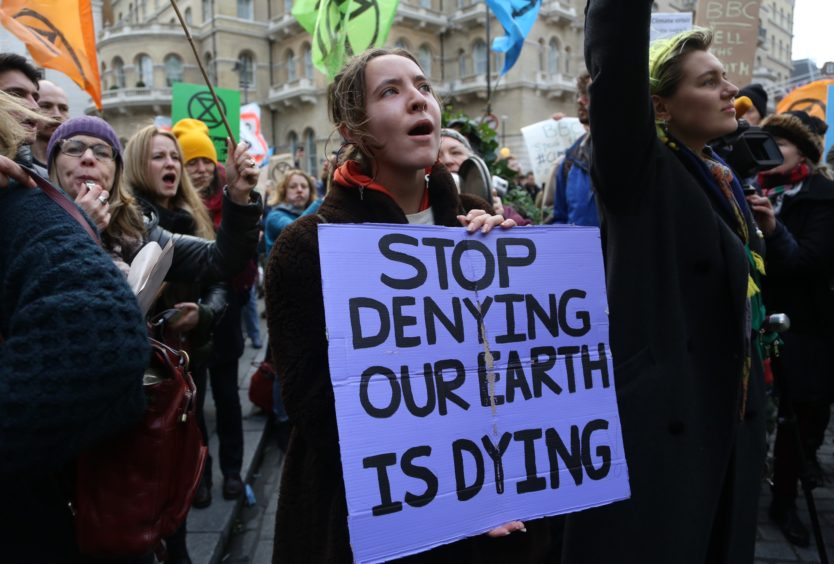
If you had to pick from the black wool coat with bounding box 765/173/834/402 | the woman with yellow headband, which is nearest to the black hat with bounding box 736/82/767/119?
the black wool coat with bounding box 765/173/834/402

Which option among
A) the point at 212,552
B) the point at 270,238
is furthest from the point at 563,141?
the point at 212,552

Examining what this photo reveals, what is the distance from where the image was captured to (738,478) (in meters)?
1.92

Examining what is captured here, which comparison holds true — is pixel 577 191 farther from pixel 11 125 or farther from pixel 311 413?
pixel 11 125

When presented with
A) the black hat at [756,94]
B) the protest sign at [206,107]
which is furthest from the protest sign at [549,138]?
the black hat at [756,94]

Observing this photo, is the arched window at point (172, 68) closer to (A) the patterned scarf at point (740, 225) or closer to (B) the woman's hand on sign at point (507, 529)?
(A) the patterned scarf at point (740, 225)

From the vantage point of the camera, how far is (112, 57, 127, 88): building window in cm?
3711

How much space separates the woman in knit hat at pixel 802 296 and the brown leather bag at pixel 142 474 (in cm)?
304

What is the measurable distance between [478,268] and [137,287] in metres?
0.81

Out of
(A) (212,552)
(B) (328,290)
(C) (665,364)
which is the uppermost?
(B) (328,290)

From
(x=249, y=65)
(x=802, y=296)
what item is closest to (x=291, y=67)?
(x=249, y=65)

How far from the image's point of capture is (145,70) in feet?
122

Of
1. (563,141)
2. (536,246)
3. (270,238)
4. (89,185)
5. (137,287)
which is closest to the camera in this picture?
(137,287)

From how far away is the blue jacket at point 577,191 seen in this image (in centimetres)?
382

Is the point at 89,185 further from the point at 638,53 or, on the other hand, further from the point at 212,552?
the point at 212,552
